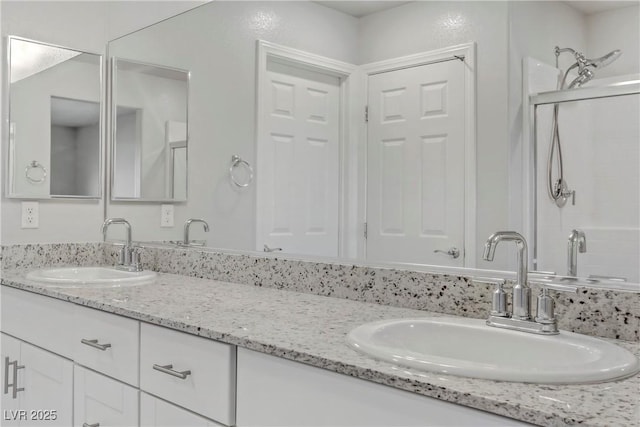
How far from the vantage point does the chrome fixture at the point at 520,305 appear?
47.4 inches

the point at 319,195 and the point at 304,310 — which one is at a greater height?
the point at 319,195

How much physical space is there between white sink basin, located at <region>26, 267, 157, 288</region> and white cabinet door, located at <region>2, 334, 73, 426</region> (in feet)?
0.76

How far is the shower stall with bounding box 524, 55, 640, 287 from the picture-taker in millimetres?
1203

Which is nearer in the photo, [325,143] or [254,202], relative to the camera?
[325,143]

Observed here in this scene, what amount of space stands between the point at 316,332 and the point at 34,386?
4.14ft

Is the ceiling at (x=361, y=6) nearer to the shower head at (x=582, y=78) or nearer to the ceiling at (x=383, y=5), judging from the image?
the ceiling at (x=383, y=5)

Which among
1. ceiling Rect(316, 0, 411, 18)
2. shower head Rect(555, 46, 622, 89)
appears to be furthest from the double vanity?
ceiling Rect(316, 0, 411, 18)

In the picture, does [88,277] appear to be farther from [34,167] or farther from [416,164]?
[416,164]

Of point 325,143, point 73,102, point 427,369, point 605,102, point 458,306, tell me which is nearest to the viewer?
point 427,369

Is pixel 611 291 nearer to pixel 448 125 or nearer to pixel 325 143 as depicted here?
pixel 448 125

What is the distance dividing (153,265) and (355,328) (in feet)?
4.72

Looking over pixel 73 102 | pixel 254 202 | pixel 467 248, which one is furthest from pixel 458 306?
pixel 73 102

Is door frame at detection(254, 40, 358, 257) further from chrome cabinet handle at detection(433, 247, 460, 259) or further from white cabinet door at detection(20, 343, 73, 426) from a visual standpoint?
white cabinet door at detection(20, 343, 73, 426)

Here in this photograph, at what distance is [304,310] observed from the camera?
5.05 feet
